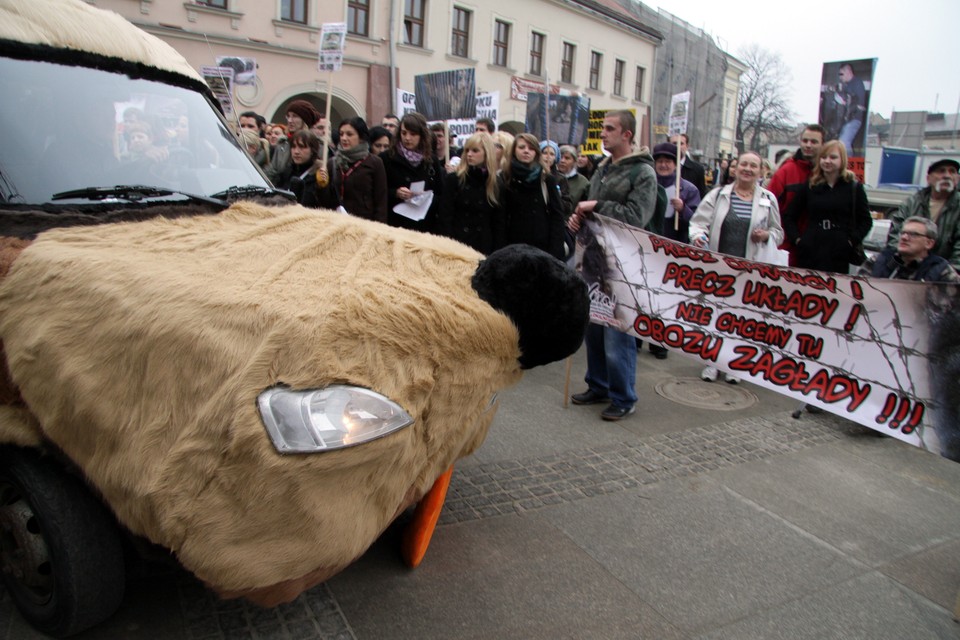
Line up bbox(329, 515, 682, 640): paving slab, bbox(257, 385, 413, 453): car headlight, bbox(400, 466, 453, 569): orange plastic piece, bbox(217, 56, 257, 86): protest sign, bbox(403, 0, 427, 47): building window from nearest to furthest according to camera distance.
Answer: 1. bbox(257, 385, 413, 453): car headlight
2. bbox(329, 515, 682, 640): paving slab
3. bbox(400, 466, 453, 569): orange plastic piece
4. bbox(217, 56, 257, 86): protest sign
5. bbox(403, 0, 427, 47): building window

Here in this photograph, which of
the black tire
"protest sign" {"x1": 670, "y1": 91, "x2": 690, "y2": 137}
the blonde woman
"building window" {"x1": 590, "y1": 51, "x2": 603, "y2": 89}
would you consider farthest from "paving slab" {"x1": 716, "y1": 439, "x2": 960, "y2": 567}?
"building window" {"x1": 590, "y1": 51, "x2": 603, "y2": 89}

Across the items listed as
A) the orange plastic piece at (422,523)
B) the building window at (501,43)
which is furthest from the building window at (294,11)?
the orange plastic piece at (422,523)

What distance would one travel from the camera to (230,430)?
1.92m

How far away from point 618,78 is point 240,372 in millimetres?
41035

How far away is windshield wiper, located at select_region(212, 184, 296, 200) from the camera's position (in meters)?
3.28

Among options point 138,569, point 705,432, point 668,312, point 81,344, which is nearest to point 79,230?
point 81,344

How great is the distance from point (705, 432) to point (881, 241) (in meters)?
8.50

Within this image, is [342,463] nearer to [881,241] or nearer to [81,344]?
[81,344]

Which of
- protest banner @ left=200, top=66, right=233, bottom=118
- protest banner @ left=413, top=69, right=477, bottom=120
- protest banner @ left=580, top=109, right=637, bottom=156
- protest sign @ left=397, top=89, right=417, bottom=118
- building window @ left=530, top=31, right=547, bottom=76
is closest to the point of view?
protest banner @ left=200, top=66, right=233, bottom=118

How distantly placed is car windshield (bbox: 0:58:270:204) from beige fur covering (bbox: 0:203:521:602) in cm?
49

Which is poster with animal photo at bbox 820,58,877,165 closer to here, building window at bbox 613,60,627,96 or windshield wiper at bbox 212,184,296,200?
windshield wiper at bbox 212,184,296,200

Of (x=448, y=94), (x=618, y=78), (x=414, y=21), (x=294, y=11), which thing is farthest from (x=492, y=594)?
(x=618, y=78)

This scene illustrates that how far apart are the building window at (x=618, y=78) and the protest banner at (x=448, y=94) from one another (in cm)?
2991

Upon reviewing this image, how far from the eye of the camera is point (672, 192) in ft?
25.5
